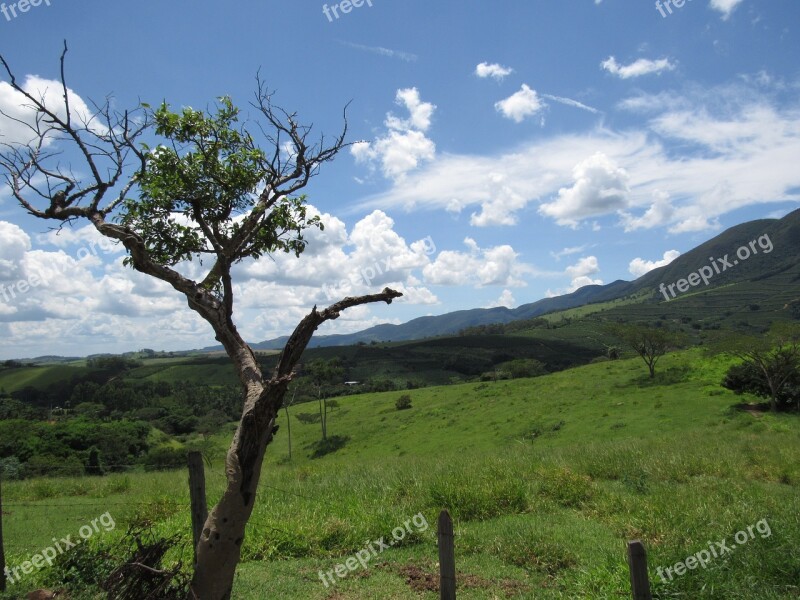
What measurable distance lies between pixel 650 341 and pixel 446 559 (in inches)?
2205

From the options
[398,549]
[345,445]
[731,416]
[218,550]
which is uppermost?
[218,550]

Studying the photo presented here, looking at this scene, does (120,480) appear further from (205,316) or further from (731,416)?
(731,416)

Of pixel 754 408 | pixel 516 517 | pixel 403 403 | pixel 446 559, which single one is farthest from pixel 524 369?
pixel 446 559

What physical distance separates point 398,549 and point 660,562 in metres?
5.27

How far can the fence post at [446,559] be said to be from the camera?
5.92 metres

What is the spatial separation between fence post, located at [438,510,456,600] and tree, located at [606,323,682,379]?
2131 inches

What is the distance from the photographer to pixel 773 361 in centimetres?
3978

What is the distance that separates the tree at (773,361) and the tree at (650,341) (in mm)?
10676

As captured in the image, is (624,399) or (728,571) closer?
(728,571)

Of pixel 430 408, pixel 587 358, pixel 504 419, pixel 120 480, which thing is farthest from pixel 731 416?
pixel 587 358

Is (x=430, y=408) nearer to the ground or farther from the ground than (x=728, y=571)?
nearer to the ground

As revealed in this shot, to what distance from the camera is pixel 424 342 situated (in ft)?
654

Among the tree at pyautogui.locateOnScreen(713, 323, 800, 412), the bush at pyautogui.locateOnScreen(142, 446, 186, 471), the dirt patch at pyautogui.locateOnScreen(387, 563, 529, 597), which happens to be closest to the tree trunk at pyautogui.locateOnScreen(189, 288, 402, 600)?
the dirt patch at pyautogui.locateOnScreen(387, 563, 529, 597)

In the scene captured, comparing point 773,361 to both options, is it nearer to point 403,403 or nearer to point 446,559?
point 403,403
